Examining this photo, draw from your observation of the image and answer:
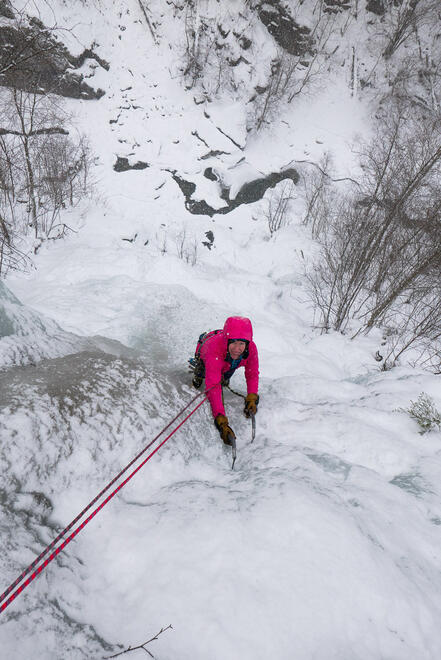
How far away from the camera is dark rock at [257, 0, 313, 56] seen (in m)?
24.1

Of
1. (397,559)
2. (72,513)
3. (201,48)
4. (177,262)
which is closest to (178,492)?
(72,513)

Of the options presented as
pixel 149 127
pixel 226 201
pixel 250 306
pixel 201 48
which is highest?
pixel 201 48

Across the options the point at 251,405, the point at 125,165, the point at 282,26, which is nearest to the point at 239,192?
the point at 125,165

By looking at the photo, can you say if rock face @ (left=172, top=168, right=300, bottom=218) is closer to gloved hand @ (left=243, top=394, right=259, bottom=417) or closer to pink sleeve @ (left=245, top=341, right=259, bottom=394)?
pink sleeve @ (left=245, top=341, right=259, bottom=394)

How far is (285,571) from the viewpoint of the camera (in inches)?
70.4

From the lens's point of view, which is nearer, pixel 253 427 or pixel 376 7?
pixel 253 427

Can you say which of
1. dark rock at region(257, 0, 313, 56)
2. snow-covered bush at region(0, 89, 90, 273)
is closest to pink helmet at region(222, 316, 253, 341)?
snow-covered bush at region(0, 89, 90, 273)

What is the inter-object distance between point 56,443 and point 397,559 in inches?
98.8

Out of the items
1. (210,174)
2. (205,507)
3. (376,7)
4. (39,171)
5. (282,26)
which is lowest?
(205,507)

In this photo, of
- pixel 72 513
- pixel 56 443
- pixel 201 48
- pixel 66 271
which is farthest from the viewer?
pixel 201 48

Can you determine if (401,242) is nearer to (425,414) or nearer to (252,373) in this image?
(425,414)

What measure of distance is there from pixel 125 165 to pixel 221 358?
62.7 ft

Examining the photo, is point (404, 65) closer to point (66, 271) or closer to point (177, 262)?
point (177, 262)

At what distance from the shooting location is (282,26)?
24.3 metres
